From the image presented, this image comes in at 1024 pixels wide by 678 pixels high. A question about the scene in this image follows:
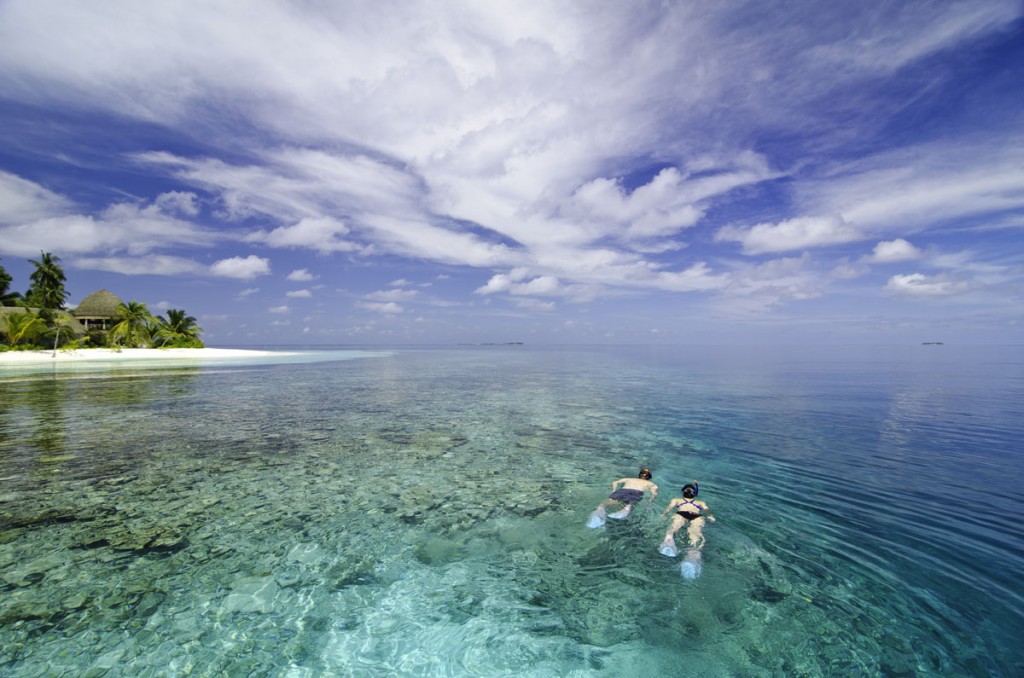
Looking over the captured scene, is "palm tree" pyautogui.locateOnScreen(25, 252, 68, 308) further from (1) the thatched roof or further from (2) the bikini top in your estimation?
(2) the bikini top

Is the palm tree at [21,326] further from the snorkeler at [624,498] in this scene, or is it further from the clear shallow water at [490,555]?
the snorkeler at [624,498]

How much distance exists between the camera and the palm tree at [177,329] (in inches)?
3386

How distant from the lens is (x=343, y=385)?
43469 mm

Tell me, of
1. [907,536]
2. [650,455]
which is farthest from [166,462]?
[907,536]

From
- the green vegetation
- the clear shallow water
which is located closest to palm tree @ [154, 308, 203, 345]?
the green vegetation

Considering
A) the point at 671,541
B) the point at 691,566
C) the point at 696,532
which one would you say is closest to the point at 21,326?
the point at 671,541

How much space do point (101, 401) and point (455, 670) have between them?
115ft

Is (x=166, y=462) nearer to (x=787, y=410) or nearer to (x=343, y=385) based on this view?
(x=343, y=385)

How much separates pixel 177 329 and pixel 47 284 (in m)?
22.7

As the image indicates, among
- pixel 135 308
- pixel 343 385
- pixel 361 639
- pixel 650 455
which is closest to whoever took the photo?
pixel 361 639

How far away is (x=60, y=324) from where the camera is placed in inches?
2717

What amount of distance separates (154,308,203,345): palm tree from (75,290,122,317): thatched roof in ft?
23.7

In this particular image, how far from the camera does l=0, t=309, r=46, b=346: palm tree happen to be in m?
62.9

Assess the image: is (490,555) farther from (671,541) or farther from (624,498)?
(624,498)
